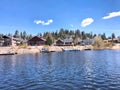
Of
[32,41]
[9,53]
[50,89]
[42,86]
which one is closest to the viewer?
[50,89]

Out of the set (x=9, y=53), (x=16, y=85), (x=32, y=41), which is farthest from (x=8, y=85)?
(x=32, y=41)

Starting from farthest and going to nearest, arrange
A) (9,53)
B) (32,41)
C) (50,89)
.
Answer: (32,41), (9,53), (50,89)

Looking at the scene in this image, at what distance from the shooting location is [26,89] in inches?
1161

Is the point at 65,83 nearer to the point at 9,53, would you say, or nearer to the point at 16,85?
the point at 16,85

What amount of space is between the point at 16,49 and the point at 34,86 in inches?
3970

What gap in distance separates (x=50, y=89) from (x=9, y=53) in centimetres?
9675

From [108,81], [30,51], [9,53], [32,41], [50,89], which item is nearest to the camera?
[50,89]

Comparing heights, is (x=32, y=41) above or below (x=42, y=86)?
above

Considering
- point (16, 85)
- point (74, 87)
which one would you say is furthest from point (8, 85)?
point (74, 87)

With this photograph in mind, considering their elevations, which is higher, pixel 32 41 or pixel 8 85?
pixel 32 41

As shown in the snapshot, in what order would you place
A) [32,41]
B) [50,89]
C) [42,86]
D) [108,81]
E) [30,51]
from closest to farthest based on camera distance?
[50,89], [42,86], [108,81], [30,51], [32,41]

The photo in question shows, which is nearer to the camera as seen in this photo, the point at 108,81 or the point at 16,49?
the point at 108,81

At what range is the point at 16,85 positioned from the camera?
3206 centimetres

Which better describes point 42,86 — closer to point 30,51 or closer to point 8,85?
point 8,85
